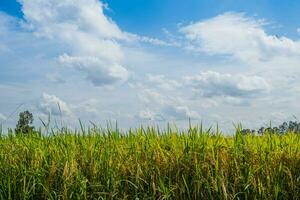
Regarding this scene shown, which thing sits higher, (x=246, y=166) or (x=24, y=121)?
(x=24, y=121)

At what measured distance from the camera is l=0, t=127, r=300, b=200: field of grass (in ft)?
22.0

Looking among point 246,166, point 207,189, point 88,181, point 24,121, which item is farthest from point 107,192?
point 24,121

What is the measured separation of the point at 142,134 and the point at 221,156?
5.99 feet

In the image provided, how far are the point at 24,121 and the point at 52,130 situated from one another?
285 cm

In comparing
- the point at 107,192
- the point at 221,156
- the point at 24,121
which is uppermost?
the point at 24,121

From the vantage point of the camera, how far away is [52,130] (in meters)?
8.80

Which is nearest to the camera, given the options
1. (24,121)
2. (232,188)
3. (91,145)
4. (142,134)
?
(232,188)

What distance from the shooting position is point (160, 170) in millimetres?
6980

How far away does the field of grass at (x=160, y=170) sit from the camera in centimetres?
671

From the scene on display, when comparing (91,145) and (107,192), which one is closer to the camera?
(107,192)

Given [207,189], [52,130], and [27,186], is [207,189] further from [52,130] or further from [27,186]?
[52,130]

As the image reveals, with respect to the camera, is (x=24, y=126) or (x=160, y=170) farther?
(x=24, y=126)

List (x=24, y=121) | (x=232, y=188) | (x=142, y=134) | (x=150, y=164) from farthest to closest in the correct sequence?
(x=24, y=121) → (x=142, y=134) → (x=150, y=164) → (x=232, y=188)

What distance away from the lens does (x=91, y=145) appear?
754 cm
